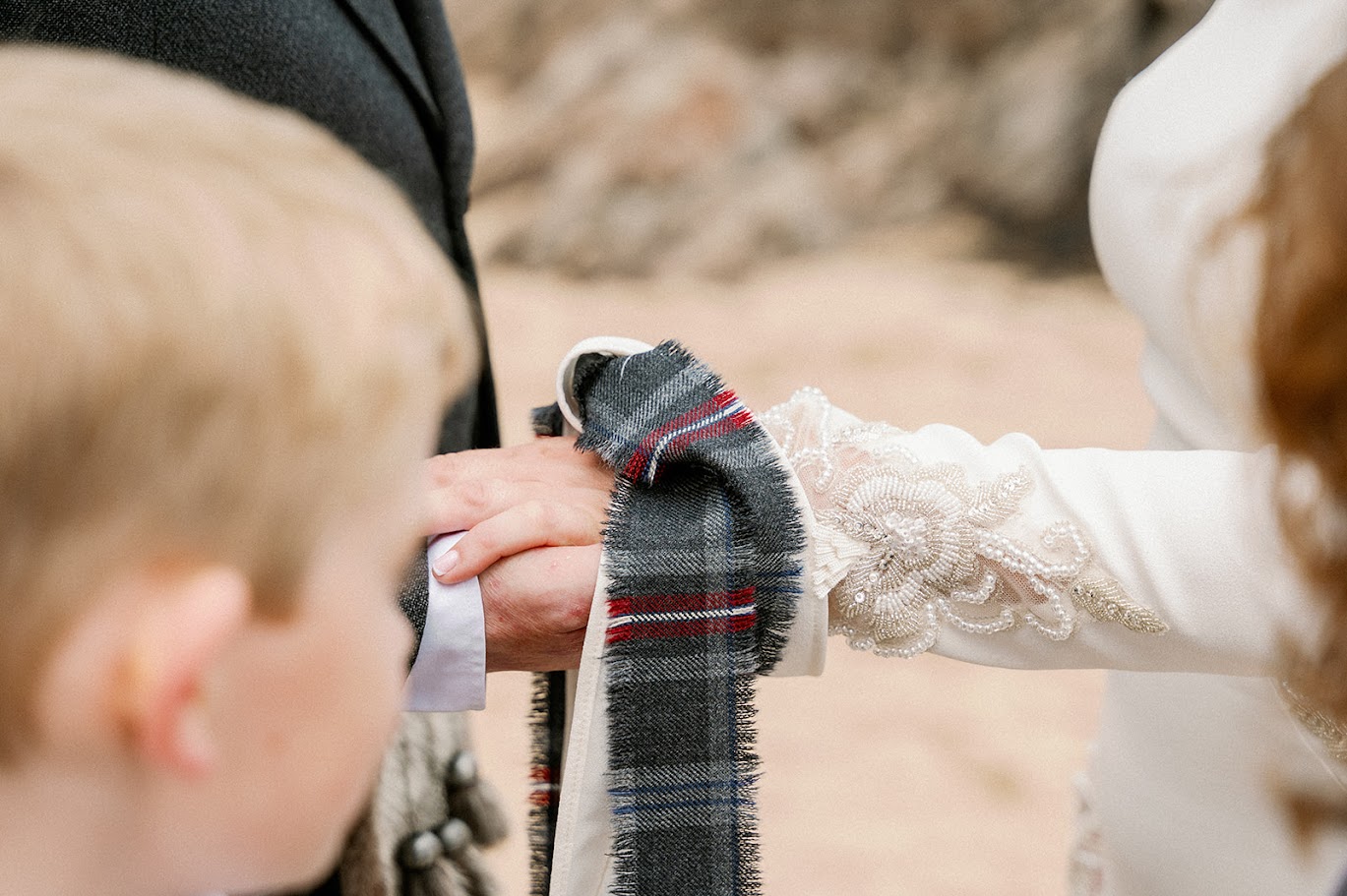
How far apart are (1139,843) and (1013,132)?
4.69m

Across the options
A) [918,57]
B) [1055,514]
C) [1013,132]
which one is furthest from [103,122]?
[918,57]

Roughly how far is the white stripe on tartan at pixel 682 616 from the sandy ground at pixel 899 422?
4.71ft

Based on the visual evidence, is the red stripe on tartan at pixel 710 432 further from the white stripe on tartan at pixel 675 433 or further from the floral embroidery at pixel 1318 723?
the floral embroidery at pixel 1318 723

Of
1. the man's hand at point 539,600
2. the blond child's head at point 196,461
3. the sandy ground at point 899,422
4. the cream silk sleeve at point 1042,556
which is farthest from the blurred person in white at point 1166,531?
the sandy ground at point 899,422

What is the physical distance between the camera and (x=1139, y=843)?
997 millimetres

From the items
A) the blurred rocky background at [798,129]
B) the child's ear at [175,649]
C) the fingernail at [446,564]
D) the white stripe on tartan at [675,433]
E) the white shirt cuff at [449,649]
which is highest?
the blurred rocky background at [798,129]

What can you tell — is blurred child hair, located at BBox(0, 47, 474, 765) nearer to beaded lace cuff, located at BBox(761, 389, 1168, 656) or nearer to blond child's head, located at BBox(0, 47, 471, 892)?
blond child's head, located at BBox(0, 47, 471, 892)

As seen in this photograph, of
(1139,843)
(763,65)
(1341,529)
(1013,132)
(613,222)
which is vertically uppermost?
(763,65)

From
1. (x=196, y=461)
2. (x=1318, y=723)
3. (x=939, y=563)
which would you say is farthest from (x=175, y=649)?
(x=1318, y=723)

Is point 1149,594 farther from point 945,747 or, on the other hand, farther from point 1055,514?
point 945,747

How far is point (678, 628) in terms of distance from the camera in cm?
79

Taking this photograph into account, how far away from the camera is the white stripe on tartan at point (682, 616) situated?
0.79 meters

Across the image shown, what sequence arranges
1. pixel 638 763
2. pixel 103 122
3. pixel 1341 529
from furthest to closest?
pixel 638 763
pixel 1341 529
pixel 103 122

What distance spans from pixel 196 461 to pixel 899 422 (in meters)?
3.39
